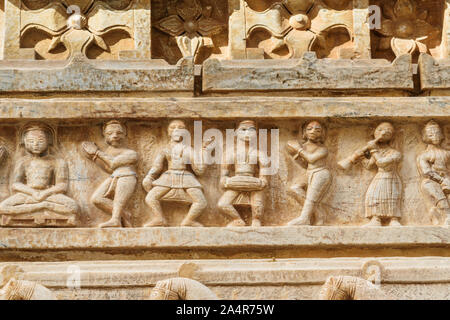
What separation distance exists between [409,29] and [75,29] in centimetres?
247

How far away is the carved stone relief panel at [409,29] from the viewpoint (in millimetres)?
7098

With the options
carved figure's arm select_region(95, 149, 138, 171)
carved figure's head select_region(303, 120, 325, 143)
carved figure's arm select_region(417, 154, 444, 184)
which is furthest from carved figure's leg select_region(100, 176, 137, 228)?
carved figure's arm select_region(417, 154, 444, 184)

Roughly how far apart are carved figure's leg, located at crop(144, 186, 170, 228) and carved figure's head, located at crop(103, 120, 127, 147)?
1.39 ft

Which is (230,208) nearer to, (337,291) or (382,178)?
(337,291)

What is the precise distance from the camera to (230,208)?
639 cm

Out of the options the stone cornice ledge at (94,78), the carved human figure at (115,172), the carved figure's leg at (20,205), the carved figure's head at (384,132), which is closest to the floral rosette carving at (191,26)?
the stone cornice ledge at (94,78)

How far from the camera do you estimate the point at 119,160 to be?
6.46 metres

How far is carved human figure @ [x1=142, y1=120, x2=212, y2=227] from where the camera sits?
21.0 feet

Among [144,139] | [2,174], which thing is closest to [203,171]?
[144,139]

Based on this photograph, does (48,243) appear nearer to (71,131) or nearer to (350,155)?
(71,131)

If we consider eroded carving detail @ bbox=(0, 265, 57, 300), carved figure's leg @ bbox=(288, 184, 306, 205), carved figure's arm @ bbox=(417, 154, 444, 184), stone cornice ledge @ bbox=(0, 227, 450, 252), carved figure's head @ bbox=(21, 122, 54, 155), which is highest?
carved figure's head @ bbox=(21, 122, 54, 155)

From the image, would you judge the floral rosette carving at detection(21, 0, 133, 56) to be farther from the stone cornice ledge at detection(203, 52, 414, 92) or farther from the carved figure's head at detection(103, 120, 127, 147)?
the stone cornice ledge at detection(203, 52, 414, 92)

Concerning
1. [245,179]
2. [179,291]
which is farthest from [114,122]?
[179,291]

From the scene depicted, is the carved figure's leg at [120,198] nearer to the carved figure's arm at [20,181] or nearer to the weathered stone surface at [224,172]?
the weathered stone surface at [224,172]
